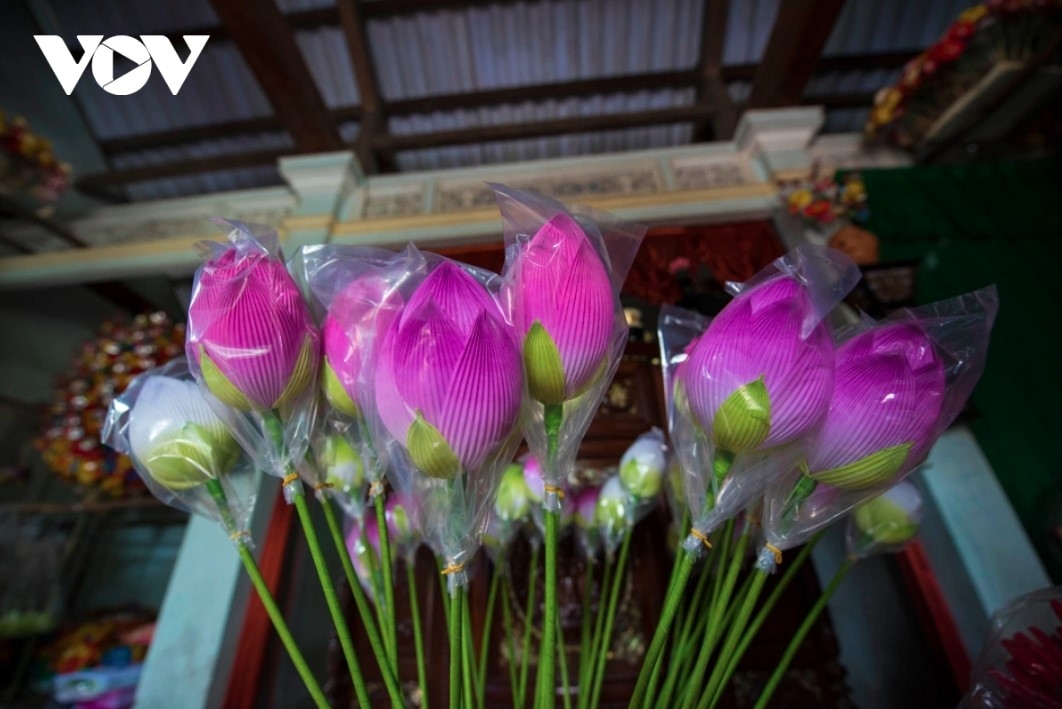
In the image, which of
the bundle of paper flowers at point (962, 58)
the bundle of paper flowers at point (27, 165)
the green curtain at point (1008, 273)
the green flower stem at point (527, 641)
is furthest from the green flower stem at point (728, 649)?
the bundle of paper flowers at point (27, 165)

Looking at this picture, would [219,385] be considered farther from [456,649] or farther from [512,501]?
[512,501]

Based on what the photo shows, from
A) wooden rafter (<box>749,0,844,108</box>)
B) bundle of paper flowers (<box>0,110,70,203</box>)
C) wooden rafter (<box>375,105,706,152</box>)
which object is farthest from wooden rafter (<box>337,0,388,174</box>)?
wooden rafter (<box>749,0,844,108</box>)

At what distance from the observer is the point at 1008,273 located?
1.57 m

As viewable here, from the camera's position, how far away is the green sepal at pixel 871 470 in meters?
0.34

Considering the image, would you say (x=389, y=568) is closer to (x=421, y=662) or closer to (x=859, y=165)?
(x=421, y=662)

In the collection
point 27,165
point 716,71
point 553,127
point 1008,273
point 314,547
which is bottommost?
point 314,547

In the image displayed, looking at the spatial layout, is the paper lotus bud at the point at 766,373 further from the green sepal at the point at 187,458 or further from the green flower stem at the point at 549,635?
the green sepal at the point at 187,458

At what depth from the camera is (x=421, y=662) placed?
0.42m

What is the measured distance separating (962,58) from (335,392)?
2.24m

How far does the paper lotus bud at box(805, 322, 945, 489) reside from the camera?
1.13 feet

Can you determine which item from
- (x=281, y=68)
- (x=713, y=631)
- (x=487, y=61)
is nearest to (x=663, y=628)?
(x=713, y=631)

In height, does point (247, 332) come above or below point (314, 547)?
above

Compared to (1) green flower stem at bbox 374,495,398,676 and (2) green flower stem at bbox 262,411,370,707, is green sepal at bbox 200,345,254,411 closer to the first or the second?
(2) green flower stem at bbox 262,411,370,707

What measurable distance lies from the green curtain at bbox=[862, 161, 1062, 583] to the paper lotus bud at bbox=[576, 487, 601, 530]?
1.03 metres
